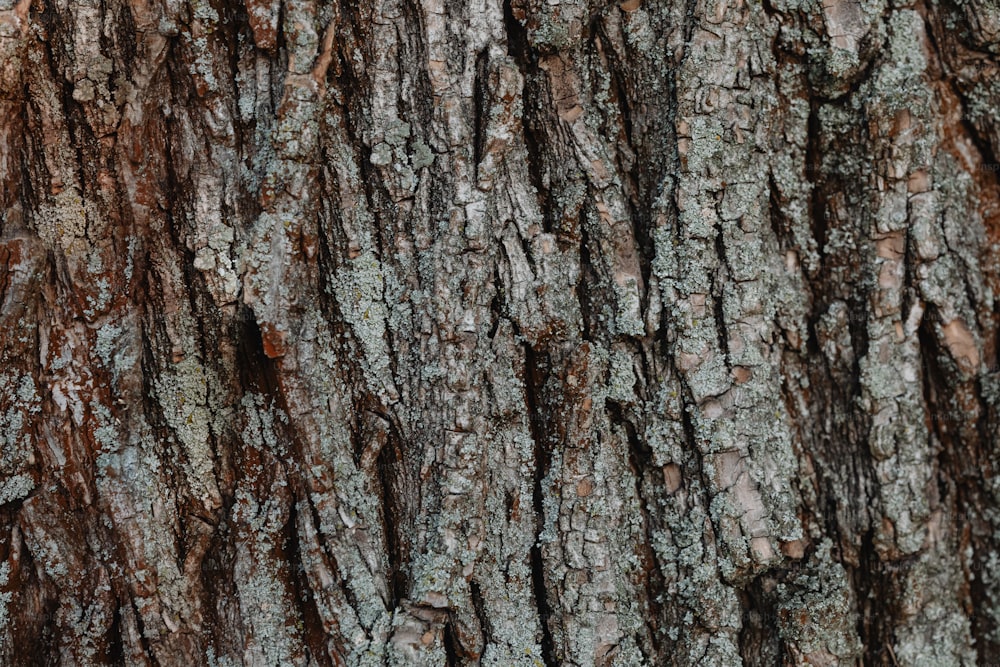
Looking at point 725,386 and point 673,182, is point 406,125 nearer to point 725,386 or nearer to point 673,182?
point 673,182

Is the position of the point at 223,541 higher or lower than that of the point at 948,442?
lower

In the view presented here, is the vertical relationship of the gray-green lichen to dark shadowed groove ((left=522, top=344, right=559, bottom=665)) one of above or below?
below

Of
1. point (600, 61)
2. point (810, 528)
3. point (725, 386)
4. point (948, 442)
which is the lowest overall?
point (810, 528)

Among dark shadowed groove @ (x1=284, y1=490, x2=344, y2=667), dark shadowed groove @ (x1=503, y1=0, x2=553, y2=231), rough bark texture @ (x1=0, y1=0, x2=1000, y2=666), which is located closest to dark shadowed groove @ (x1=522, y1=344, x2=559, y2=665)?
rough bark texture @ (x1=0, y1=0, x2=1000, y2=666)

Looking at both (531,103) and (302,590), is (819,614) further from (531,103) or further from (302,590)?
(531,103)

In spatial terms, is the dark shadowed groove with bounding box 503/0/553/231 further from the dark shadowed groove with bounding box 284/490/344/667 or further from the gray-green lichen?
the gray-green lichen

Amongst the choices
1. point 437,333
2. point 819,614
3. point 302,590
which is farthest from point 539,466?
point 819,614

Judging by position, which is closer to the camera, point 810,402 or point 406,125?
point 406,125

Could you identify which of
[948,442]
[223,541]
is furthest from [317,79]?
[948,442]
